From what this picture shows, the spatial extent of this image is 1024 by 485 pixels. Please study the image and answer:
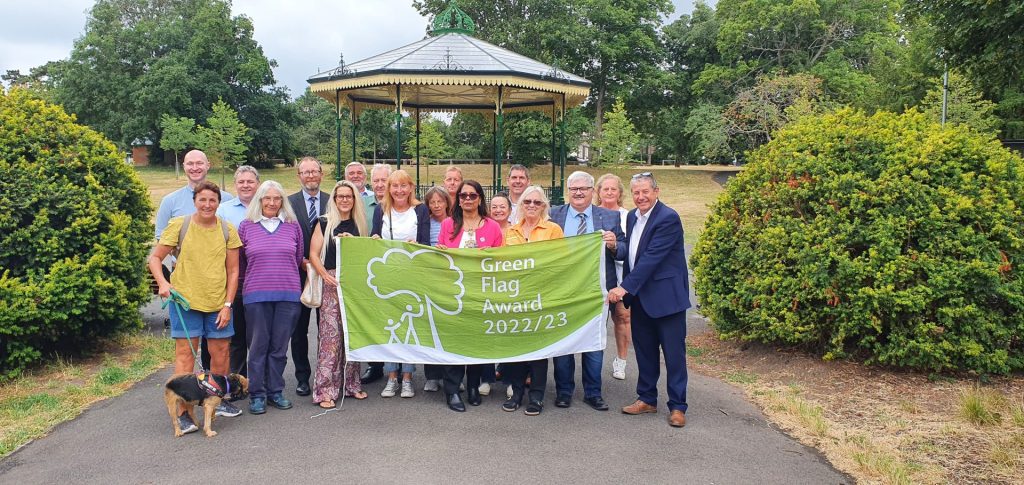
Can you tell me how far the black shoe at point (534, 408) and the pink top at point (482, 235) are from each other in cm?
132

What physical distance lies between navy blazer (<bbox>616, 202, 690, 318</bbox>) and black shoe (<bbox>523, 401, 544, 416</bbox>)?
114cm

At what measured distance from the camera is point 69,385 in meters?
6.12

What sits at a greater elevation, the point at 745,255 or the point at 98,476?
the point at 745,255

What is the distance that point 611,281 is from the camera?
588 cm

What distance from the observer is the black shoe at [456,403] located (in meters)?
5.53

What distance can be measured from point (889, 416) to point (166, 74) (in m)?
53.9

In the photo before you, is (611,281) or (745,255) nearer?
(611,281)

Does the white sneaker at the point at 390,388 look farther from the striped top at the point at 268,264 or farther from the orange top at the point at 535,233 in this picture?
the orange top at the point at 535,233

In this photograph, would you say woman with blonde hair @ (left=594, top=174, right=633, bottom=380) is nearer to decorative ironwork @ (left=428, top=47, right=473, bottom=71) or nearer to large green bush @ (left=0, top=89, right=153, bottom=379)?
large green bush @ (left=0, top=89, right=153, bottom=379)

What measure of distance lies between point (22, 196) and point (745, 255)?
6786mm

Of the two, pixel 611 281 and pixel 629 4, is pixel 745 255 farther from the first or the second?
pixel 629 4

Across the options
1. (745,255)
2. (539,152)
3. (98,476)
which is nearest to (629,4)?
(539,152)

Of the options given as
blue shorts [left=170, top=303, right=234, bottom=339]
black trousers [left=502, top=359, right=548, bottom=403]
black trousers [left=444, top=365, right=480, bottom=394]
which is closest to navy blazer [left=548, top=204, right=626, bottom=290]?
black trousers [left=502, top=359, right=548, bottom=403]

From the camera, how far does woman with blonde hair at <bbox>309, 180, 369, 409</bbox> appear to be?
563 cm
